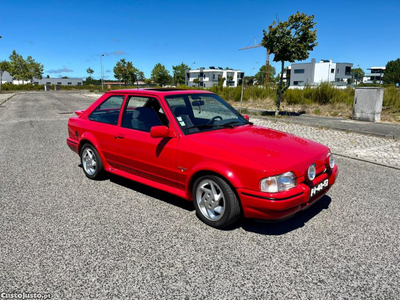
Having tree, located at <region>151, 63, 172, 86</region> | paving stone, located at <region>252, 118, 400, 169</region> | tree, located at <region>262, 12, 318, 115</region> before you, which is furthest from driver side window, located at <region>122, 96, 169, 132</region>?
tree, located at <region>151, 63, 172, 86</region>

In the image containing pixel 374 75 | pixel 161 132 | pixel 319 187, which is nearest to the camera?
pixel 319 187

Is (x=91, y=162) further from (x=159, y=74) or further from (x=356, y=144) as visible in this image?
(x=159, y=74)

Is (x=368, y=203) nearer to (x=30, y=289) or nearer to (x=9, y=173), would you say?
(x=30, y=289)

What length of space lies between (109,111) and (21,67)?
98.3m

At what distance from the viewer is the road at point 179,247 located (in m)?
2.62

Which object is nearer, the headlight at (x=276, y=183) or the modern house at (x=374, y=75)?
the headlight at (x=276, y=183)

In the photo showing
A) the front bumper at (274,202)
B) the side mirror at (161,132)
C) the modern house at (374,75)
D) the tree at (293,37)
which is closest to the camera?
the front bumper at (274,202)

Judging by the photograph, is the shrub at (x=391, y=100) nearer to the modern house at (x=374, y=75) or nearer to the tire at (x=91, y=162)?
the tire at (x=91, y=162)

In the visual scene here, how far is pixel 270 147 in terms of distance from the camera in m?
3.58

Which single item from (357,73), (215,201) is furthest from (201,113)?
(357,73)

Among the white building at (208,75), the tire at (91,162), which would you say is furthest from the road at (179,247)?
the white building at (208,75)

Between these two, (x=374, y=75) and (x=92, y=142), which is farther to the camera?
(x=374, y=75)

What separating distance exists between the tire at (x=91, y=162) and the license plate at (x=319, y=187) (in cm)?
325

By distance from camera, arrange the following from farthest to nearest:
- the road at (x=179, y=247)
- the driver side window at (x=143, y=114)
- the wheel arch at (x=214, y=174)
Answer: the driver side window at (x=143, y=114), the wheel arch at (x=214, y=174), the road at (x=179, y=247)
